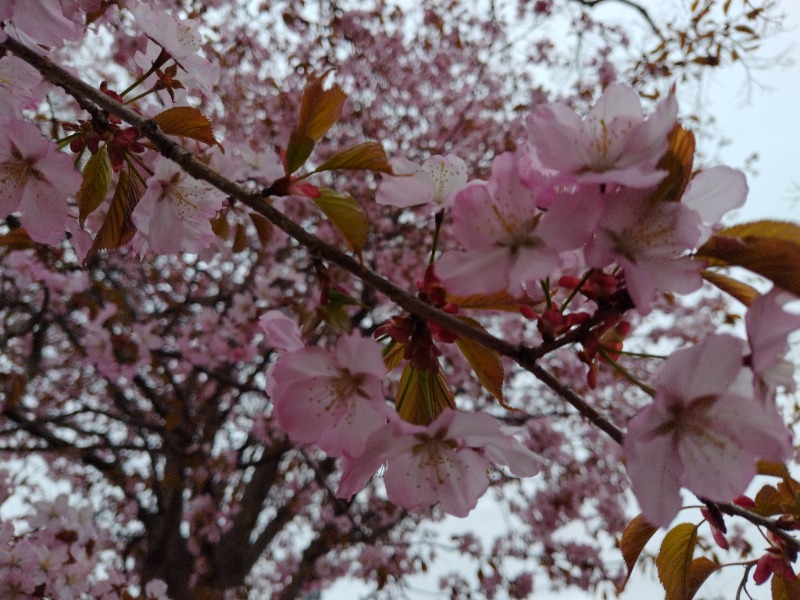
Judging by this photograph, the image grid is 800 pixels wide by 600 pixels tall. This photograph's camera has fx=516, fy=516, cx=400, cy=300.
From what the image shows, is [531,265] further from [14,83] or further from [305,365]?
[14,83]

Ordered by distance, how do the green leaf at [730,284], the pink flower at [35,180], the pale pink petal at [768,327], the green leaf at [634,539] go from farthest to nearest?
the pink flower at [35,180]
the green leaf at [634,539]
the green leaf at [730,284]
the pale pink petal at [768,327]

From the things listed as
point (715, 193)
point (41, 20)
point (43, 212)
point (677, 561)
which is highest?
point (41, 20)

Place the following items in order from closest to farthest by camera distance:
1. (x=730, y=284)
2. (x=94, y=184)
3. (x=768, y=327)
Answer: (x=768, y=327) → (x=730, y=284) → (x=94, y=184)

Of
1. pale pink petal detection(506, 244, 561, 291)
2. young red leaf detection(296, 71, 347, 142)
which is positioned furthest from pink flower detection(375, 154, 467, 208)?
pale pink petal detection(506, 244, 561, 291)

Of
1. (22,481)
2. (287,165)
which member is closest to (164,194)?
(287,165)

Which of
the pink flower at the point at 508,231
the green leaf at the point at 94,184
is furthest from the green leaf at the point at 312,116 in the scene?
the green leaf at the point at 94,184

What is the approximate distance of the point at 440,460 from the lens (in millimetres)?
626

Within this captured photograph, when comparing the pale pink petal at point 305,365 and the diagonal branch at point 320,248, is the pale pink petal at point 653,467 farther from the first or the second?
the pale pink petal at point 305,365

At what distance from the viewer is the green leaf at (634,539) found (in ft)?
2.19

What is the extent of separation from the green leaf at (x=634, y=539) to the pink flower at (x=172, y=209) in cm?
79

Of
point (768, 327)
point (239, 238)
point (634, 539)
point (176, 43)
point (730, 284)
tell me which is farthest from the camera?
point (239, 238)

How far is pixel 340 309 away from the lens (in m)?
0.53

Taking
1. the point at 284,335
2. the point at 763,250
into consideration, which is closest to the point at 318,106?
the point at 284,335

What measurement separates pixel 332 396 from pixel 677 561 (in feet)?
1.75
